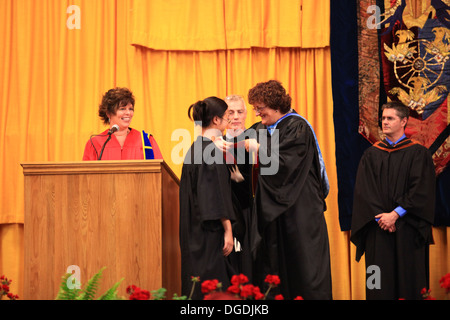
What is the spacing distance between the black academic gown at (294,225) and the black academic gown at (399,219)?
80cm

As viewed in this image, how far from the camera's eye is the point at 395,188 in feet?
16.7

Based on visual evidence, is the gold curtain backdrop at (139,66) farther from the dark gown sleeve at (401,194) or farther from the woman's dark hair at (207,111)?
the woman's dark hair at (207,111)

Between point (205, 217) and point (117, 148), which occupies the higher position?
point (117, 148)

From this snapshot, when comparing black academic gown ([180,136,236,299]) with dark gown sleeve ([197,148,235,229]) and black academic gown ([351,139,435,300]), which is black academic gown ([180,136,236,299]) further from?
black academic gown ([351,139,435,300])

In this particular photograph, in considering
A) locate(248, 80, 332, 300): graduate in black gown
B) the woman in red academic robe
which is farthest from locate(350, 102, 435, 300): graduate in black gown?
the woman in red academic robe

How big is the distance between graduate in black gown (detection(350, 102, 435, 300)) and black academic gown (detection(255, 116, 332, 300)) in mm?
792

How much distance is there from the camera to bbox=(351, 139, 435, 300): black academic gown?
494cm

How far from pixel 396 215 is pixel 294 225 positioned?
103 centimetres

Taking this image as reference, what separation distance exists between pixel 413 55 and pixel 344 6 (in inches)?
33.3

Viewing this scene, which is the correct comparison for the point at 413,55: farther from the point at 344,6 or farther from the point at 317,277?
the point at 317,277

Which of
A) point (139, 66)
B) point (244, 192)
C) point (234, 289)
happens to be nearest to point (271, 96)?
point (244, 192)

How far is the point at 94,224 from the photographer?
357cm

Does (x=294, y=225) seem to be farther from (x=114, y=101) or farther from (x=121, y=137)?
(x=114, y=101)
